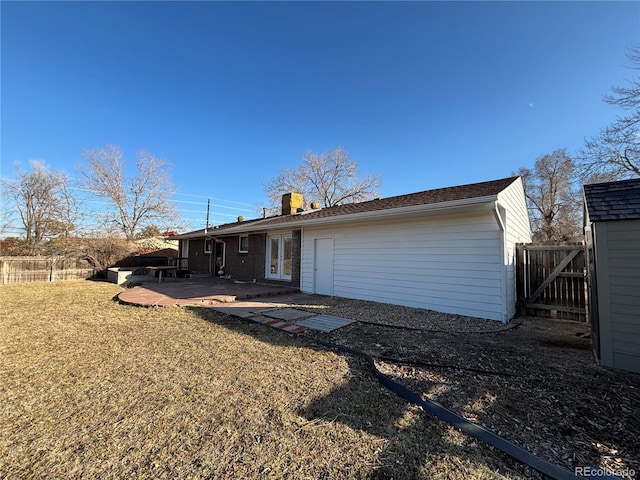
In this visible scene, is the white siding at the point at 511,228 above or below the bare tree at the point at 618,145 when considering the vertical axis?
below

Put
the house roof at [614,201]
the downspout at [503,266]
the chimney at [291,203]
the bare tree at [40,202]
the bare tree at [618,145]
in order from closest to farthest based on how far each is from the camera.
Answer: the house roof at [614,201] < the downspout at [503,266] < the bare tree at [618,145] < the chimney at [291,203] < the bare tree at [40,202]

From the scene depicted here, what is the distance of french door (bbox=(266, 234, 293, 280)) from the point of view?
11219 mm

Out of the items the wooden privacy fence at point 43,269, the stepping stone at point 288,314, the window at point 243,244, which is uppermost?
the window at point 243,244

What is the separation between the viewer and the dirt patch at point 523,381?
7.04ft

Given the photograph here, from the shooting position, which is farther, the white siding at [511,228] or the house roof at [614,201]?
the white siding at [511,228]

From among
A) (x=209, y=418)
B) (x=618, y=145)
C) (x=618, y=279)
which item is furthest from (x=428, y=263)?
(x=618, y=145)

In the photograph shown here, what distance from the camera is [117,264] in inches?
→ 630

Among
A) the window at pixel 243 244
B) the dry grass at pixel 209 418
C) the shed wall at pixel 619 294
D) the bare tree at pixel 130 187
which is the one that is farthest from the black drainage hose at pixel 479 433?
the bare tree at pixel 130 187

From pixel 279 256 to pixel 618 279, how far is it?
9865mm

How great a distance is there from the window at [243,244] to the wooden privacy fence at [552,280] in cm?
1080

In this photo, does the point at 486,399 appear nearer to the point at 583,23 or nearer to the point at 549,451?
the point at 549,451

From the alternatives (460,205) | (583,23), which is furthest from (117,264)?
(583,23)

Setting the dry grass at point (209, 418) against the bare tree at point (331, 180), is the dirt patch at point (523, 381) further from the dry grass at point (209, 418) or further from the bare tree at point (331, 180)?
the bare tree at point (331, 180)

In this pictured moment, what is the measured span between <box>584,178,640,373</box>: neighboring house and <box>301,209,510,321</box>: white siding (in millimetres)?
2258
